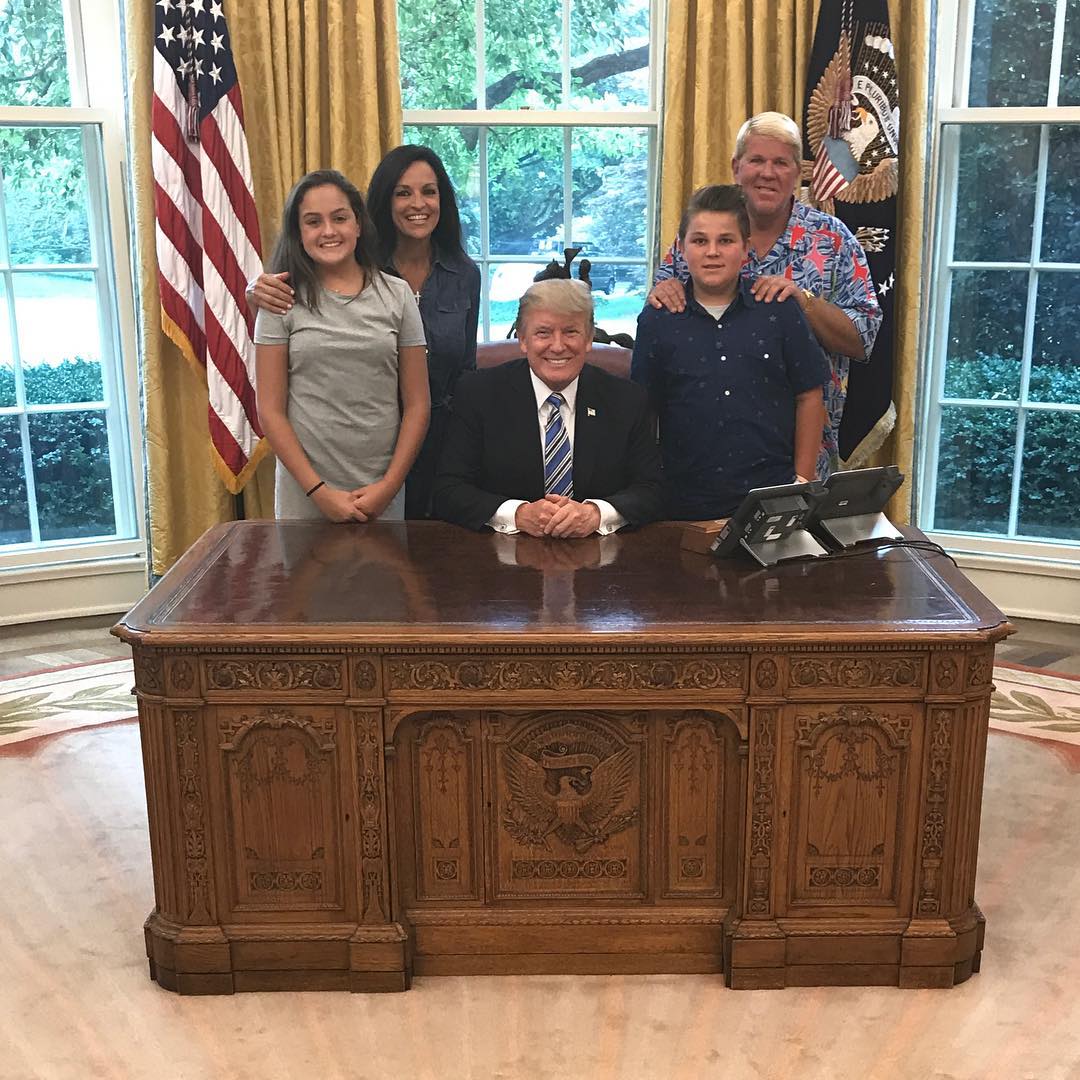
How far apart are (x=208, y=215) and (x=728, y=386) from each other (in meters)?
2.10

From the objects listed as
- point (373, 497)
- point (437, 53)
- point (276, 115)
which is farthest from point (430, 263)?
point (437, 53)

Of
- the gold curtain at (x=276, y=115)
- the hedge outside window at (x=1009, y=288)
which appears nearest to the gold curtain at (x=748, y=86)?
the hedge outside window at (x=1009, y=288)

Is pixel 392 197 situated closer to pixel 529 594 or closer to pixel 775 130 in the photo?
pixel 775 130

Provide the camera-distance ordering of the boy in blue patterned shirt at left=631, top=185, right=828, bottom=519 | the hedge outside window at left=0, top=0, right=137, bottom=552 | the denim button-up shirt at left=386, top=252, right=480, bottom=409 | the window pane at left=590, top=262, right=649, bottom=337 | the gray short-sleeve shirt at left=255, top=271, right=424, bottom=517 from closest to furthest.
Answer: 1. the boy in blue patterned shirt at left=631, top=185, right=828, bottom=519
2. the gray short-sleeve shirt at left=255, top=271, right=424, bottom=517
3. the denim button-up shirt at left=386, top=252, right=480, bottom=409
4. the hedge outside window at left=0, top=0, right=137, bottom=552
5. the window pane at left=590, top=262, right=649, bottom=337

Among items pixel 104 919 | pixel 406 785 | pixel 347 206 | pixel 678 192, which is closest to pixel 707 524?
pixel 406 785

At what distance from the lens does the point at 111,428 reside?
4.68m

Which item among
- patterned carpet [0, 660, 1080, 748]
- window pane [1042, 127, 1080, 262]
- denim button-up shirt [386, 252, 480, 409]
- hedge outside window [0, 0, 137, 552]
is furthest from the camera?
window pane [1042, 127, 1080, 262]

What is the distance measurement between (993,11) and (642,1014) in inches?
144

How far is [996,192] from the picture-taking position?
14.8 ft

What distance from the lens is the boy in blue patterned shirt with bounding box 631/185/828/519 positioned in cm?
284

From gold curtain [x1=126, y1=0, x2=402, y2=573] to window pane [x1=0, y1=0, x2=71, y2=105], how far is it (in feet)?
1.25

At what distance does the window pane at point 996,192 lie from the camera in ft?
14.7

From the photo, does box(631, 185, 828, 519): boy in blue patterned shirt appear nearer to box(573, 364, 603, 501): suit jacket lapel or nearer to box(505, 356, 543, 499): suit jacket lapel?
box(573, 364, 603, 501): suit jacket lapel

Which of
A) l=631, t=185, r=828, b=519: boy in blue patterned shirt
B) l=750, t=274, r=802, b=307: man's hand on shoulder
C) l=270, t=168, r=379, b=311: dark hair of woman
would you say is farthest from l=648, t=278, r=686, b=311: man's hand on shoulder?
l=270, t=168, r=379, b=311: dark hair of woman
